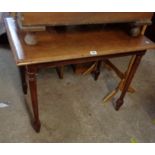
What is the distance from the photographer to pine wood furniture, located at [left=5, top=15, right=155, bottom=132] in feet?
3.52

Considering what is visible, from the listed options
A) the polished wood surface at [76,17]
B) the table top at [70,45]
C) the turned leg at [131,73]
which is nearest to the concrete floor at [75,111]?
the turned leg at [131,73]

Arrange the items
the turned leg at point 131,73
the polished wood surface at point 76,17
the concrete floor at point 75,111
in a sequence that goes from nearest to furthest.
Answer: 1. the polished wood surface at point 76,17
2. the turned leg at point 131,73
3. the concrete floor at point 75,111

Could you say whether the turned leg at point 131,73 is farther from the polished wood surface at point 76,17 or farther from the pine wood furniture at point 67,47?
the polished wood surface at point 76,17

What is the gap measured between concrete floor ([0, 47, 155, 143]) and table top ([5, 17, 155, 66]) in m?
0.73

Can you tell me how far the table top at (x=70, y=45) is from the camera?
41.9 inches

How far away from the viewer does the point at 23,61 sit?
101 cm

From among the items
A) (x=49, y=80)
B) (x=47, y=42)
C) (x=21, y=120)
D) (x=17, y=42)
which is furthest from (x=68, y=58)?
(x=49, y=80)

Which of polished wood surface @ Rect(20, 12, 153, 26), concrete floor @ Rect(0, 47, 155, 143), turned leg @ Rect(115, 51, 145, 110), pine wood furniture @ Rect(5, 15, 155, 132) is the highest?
polished wood surface @ Rect(20, 12, 153, 26)

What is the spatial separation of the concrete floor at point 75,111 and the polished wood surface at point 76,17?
35.9 inches

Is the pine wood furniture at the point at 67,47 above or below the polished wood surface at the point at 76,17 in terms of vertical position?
below

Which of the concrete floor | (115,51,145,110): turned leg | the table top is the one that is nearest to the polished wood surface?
the table top

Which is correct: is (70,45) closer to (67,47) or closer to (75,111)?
(67,47)

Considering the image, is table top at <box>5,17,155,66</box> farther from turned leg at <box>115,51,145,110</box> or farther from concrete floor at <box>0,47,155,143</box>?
concrete floor at <box>0,47,155,143</box>

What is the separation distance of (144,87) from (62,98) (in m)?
0.97
